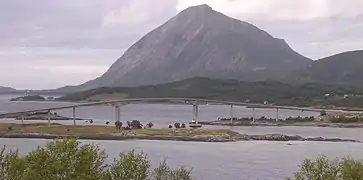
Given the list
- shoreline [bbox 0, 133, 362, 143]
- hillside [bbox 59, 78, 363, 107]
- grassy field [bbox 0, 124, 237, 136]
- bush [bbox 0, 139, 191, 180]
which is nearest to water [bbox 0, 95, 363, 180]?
shoreline [bbox 0, 133, 362, 143]

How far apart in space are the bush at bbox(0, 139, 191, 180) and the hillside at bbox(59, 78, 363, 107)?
111610 mm

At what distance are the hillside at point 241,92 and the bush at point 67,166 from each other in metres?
112

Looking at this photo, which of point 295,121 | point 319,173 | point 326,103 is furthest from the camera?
point 326,103

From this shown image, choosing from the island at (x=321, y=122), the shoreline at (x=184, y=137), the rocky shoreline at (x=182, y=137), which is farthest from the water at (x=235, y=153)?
the island at (x=321, y=122)

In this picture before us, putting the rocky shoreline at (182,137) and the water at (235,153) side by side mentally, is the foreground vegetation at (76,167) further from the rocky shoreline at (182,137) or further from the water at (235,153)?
the rocky shoreline at (182,137)

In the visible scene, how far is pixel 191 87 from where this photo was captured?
176500 millimetres

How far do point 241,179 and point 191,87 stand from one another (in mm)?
134607

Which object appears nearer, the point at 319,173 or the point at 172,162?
the point at 319,173

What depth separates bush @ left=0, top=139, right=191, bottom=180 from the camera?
2070cm

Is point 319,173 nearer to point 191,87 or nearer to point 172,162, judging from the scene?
point 172,162

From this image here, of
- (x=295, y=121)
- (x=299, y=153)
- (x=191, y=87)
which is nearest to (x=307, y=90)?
(x=191, y=87)

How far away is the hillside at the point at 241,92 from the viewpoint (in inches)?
5674

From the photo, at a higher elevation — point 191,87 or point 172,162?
point 191,87

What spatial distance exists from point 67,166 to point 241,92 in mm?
145653
